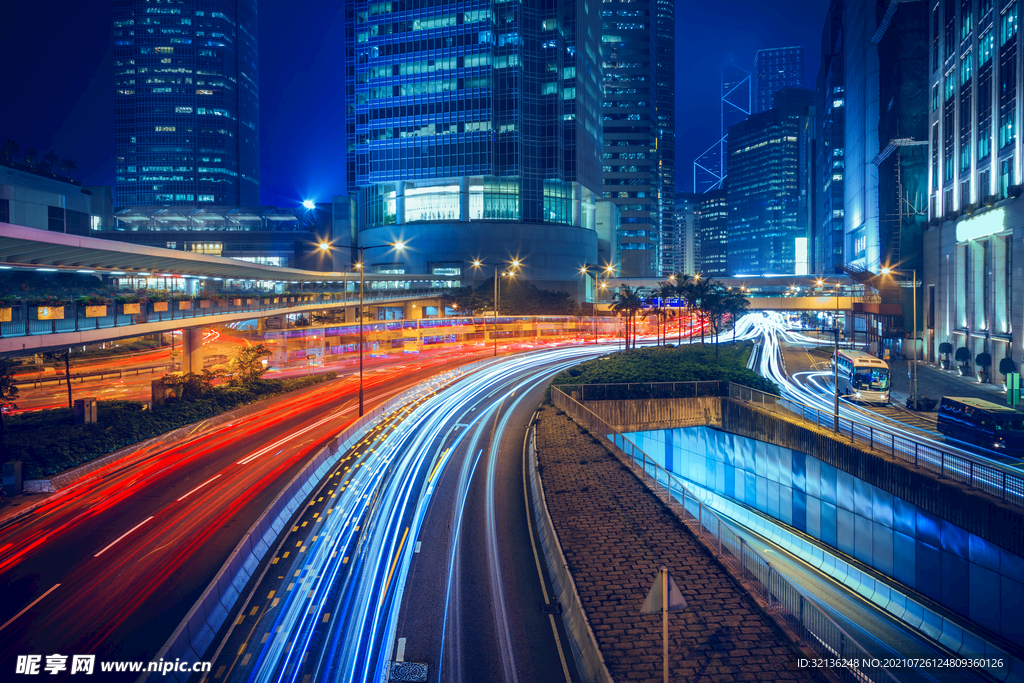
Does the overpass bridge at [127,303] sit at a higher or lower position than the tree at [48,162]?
lower

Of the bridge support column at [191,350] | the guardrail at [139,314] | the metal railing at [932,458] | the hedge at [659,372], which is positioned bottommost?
the metal railing at [932,458]

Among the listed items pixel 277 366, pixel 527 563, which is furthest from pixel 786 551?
pixel 277 366

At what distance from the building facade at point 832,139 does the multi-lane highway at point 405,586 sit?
411 feet

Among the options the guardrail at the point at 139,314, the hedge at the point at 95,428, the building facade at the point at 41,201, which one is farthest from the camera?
the building facade at the point at 41,201

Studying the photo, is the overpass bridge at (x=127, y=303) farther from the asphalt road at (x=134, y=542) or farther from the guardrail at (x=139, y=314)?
the asphalt road at (x=134, y=542)

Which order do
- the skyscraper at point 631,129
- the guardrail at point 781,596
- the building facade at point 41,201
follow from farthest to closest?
the skyscraper at point 631,129 < the building facade at point 41,201 < the guardrail at point 781,596

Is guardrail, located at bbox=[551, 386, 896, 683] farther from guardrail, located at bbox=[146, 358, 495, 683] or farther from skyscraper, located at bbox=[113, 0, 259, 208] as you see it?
skyscraper, located at bbox=[113, 0, 259, 208]

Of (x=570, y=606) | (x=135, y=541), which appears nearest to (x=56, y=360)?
(x=135, y=541)

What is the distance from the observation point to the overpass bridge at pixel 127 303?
67.2 feet

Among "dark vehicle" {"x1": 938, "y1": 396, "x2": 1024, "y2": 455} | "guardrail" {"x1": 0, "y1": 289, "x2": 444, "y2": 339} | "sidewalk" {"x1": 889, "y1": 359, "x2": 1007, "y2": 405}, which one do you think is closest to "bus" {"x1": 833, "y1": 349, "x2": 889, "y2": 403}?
"sidewalk" {"x1": 889, "y1": 359, "x2": 1007, "y2": 405}

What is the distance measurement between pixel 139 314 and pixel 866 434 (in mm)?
33885

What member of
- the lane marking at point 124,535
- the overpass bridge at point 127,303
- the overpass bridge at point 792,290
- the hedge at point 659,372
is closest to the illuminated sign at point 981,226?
Answer: the hedge at point 659,372

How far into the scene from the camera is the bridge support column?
36594mm

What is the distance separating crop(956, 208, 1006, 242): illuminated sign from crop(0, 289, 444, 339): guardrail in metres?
53.3
